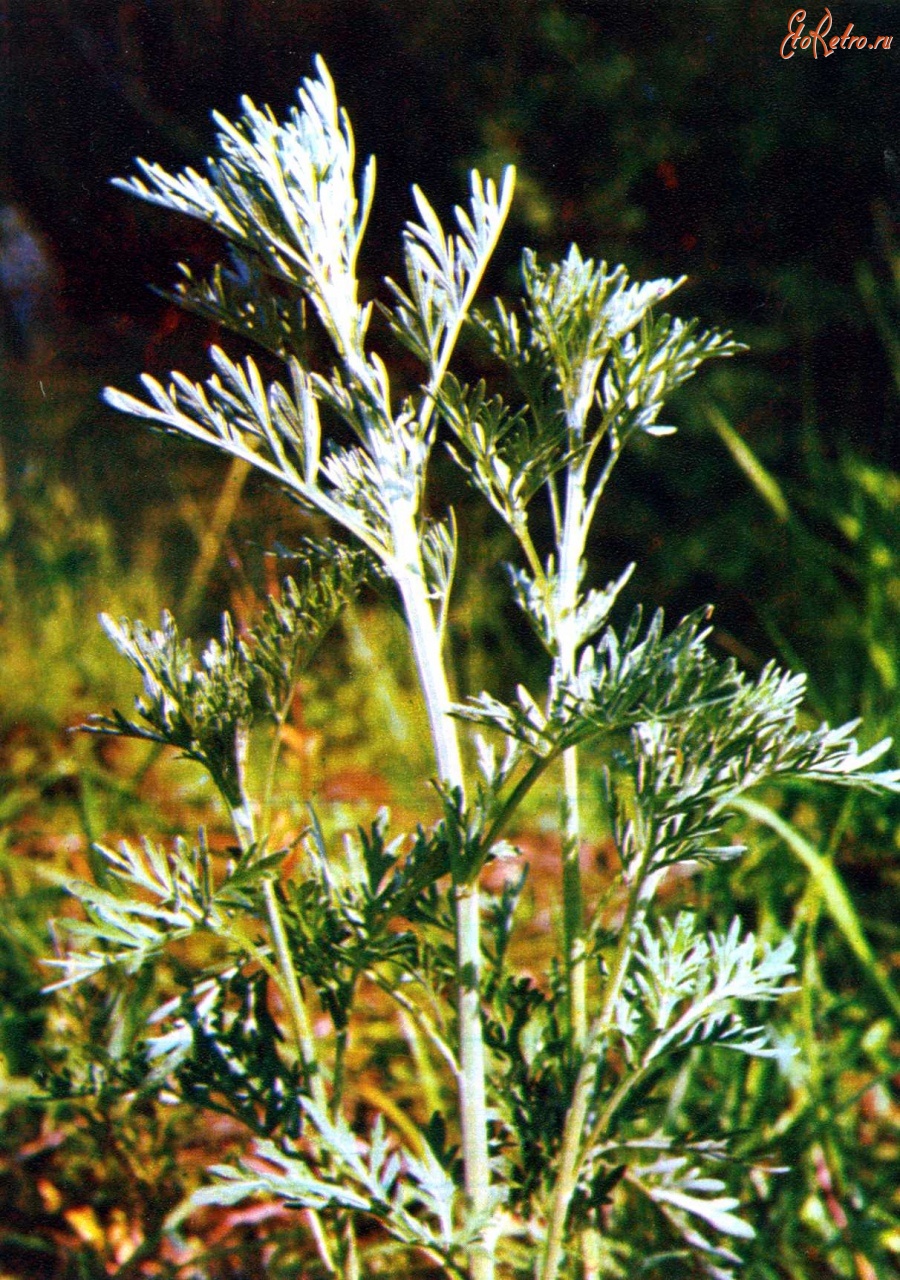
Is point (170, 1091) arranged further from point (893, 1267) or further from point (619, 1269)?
point (893, 1267)

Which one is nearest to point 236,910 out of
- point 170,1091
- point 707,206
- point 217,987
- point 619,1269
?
point 217,987

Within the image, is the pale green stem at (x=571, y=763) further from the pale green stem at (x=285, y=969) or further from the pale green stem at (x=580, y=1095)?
the pale green stem at (x=285, y=969)

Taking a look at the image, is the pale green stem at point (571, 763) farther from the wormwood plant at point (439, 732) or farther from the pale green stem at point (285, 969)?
the pale green stem at point (285, 969)

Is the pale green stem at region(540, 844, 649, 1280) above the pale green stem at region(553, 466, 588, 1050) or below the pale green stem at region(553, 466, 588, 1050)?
below

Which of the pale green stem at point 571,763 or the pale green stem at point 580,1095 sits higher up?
the pale green stem at point 571,763

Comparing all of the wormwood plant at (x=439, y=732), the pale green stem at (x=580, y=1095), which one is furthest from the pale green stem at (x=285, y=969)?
the pale green stem at (x=580, y=1095)

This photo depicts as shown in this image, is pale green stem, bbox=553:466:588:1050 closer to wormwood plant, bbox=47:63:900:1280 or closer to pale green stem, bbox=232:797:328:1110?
wormwood plant, bbox=47:63:900:1280

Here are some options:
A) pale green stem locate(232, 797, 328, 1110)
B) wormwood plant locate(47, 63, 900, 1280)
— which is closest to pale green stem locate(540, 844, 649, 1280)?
wormwood plant locate(47, 63, 900, 1280)

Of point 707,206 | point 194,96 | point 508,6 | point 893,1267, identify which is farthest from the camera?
point 707,206
